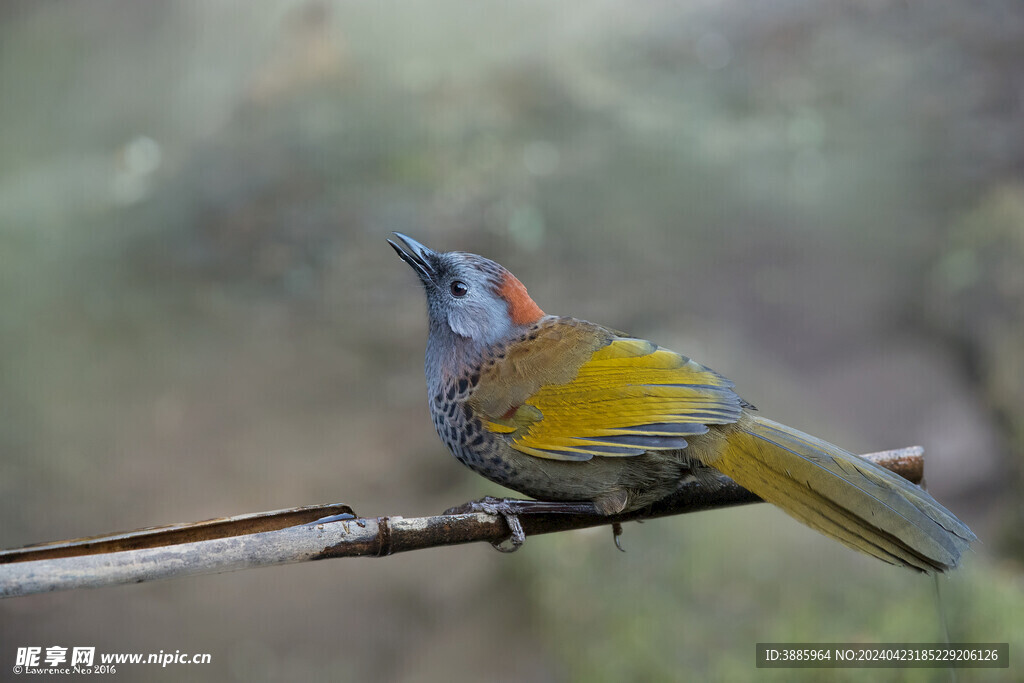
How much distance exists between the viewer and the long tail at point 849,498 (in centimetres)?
139

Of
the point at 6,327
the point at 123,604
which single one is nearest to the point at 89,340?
the point at 6,327

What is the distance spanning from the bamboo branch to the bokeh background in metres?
1.76

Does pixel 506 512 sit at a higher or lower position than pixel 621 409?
lower

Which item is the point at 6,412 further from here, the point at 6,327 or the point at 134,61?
the point at 134,61

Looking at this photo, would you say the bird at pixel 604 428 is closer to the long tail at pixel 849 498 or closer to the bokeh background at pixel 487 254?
the long tail at pixel 849 498

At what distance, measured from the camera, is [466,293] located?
1.65m

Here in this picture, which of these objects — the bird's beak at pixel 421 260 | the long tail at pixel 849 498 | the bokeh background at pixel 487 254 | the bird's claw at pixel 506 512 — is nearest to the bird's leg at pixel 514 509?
the bird's claw at pixel 506 512

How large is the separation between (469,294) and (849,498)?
30.2 inches

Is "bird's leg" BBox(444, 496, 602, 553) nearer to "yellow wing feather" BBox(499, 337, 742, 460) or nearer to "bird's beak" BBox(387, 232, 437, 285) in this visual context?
"yellow wing feather" BBox(499, 337, 742, 460)

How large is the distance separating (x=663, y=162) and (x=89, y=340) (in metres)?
2.35

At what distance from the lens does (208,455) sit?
3.16 metres

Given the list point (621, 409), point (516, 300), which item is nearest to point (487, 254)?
point (516, 300)

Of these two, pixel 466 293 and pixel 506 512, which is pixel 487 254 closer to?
pixel 466 293

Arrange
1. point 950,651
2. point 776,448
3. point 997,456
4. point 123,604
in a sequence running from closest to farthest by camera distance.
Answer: point 776,448 < point 950,651 < point 123,604 < point 997,456
